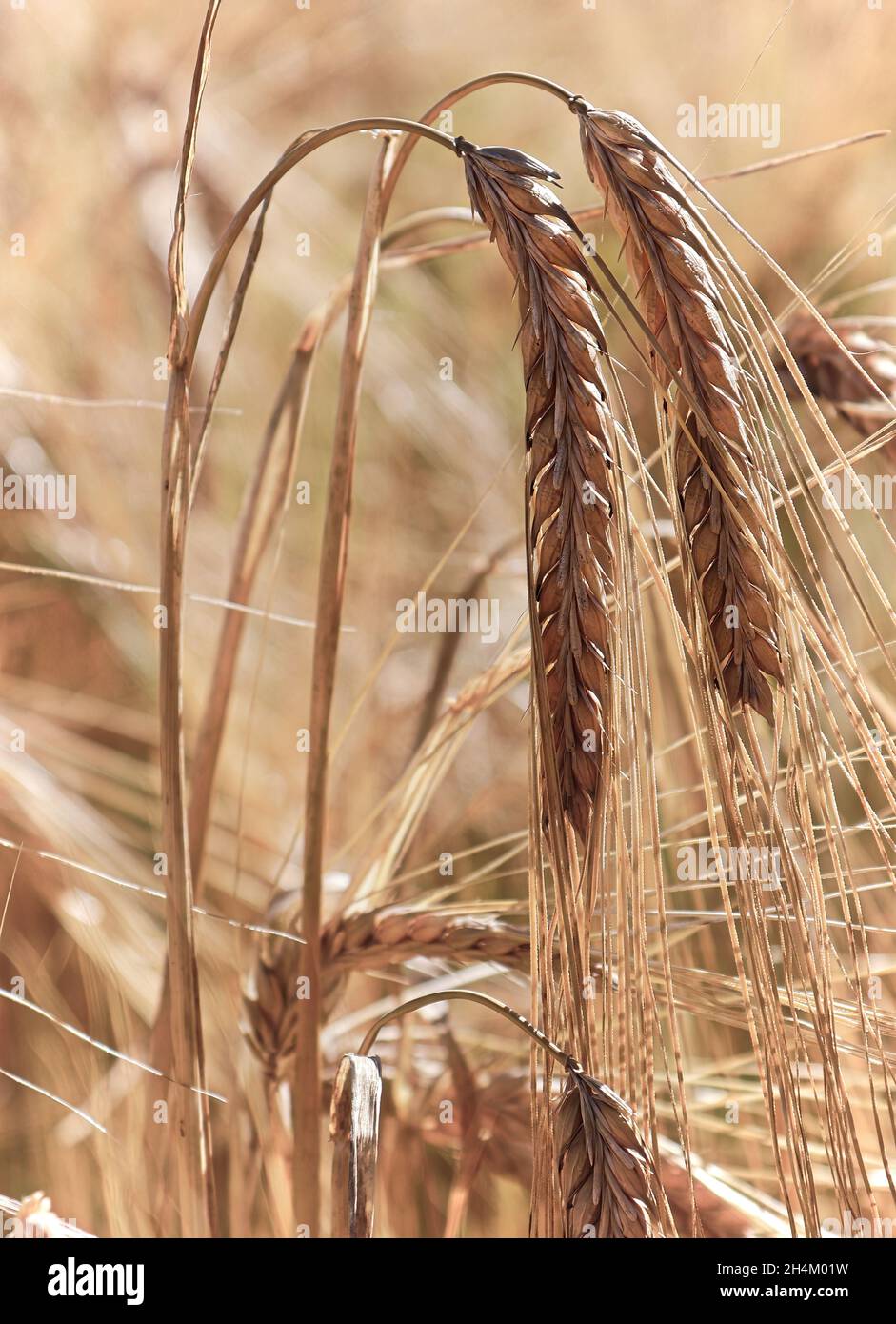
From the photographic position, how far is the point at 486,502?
848mm

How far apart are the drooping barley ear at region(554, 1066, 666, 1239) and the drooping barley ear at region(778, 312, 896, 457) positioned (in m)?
0.44

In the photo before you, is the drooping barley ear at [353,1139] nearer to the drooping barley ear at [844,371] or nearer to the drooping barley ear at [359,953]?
the drooping barley ear at [359,953]

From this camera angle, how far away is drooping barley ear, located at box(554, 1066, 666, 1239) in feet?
0.87

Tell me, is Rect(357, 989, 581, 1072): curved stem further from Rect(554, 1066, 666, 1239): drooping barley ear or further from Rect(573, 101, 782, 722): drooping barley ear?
Rect(573, 101, 782, 722): drooping barley ear

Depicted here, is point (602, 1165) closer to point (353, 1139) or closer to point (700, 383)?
point (353, 1139)

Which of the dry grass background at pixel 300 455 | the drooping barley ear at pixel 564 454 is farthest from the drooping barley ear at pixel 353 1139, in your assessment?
the dry grass background at pixel 300 455

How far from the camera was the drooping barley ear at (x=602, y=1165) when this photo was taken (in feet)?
0.87

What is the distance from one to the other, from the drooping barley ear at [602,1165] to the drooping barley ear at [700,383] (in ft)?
0.42

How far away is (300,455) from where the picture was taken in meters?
0.86

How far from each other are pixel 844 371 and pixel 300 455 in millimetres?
486

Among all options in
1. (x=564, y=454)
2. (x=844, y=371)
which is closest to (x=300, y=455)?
(x=844, y=371)

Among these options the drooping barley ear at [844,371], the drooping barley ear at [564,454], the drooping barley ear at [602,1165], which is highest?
the drooping barley ear at [844,371]

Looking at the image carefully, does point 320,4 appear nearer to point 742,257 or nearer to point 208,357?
point 208,357

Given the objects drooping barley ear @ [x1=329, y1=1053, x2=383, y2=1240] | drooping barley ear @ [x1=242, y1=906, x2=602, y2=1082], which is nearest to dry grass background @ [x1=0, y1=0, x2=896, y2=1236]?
drooping barley ear @ [x1=242, y1=906, x2=602, y2=1082]
